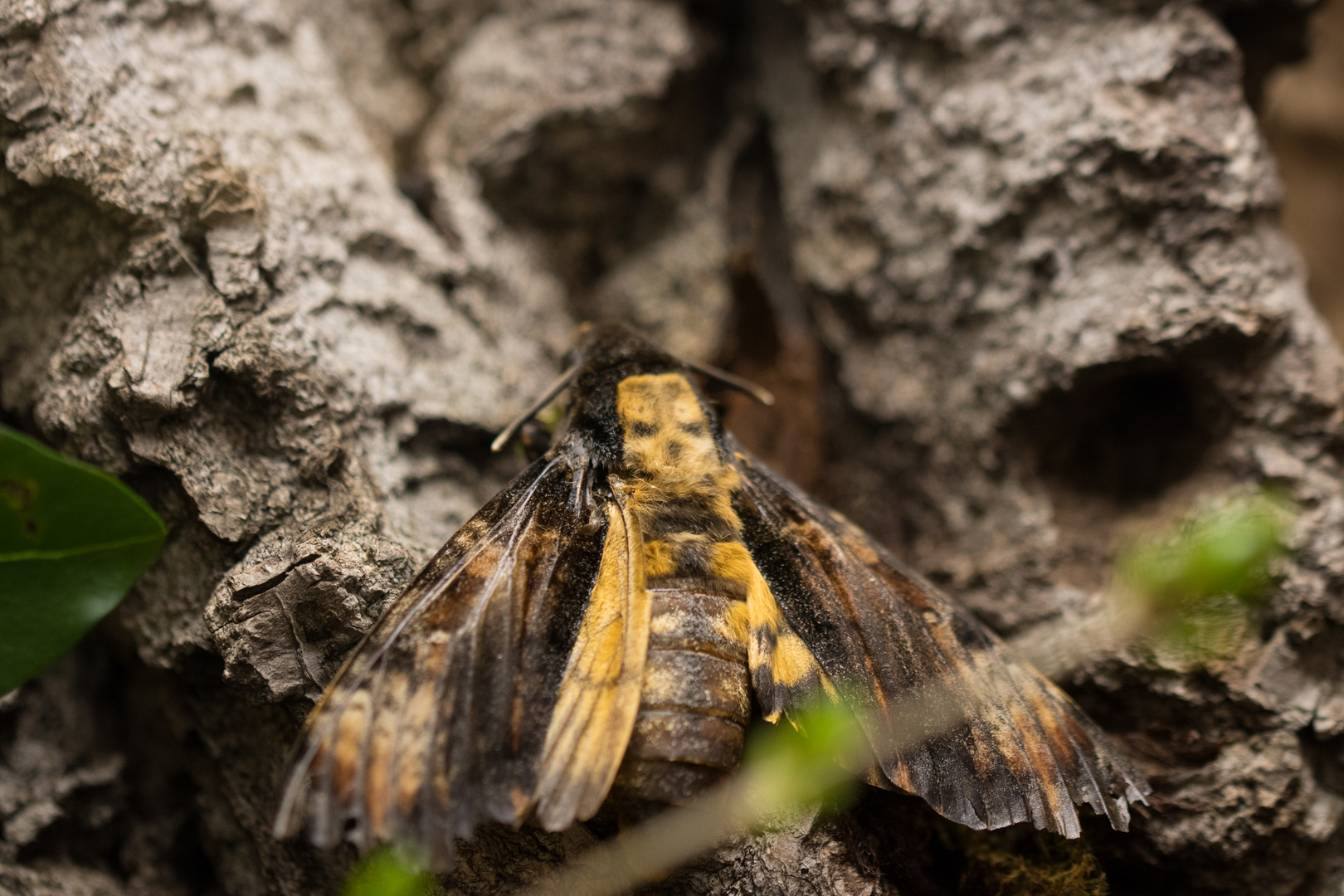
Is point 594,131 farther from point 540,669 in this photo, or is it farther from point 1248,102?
point 1248,102

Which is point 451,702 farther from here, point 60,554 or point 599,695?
point 60,554

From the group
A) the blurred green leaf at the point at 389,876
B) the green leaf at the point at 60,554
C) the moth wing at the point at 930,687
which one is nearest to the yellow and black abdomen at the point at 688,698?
the moth wing at the point at 930,687

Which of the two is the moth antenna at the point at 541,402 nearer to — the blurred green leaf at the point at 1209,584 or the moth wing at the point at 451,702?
the moth wing at the point at 451,702

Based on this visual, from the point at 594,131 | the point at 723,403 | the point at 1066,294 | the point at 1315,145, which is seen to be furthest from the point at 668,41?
the point at 1315,145

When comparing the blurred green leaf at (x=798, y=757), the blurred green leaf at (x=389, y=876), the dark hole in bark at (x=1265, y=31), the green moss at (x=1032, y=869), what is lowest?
the blurred green leaf at (x=389, y=876)

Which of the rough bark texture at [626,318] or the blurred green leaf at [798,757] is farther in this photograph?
the rough bark texture at [626,318]

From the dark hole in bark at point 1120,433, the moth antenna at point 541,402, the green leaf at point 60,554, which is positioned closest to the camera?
the green leaf at point 60,554

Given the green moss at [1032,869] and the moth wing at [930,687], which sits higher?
the moth wing at [930,687]

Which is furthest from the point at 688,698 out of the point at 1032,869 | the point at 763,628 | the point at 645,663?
the point at 1032,869
